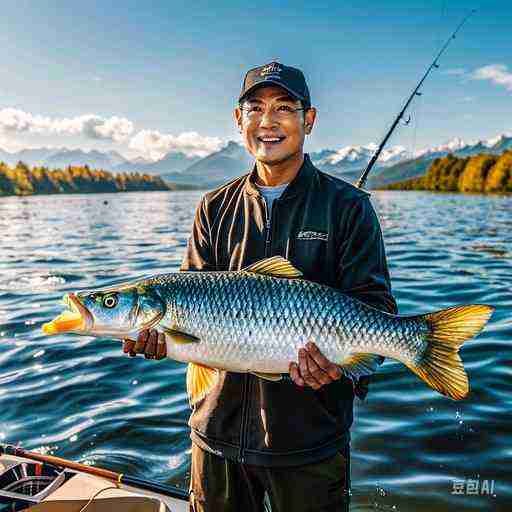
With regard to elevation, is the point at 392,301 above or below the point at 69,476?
above

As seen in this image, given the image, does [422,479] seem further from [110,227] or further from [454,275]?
[110,227]

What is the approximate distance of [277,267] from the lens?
3.85 meters

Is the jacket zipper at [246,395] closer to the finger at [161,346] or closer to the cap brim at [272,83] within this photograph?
the finger at [161,346]

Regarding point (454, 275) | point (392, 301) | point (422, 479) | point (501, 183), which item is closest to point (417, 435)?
point (422, 479)

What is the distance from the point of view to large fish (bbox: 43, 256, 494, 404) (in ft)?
12.2

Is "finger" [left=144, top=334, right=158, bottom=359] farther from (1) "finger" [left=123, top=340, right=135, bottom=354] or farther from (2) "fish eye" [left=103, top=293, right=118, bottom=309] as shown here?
(2) "fish eye" [left=103, top=293, right=118, bottom=309]

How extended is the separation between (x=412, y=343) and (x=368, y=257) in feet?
2.15

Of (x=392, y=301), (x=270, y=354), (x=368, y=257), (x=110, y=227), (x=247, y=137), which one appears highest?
(x=247, y=137)

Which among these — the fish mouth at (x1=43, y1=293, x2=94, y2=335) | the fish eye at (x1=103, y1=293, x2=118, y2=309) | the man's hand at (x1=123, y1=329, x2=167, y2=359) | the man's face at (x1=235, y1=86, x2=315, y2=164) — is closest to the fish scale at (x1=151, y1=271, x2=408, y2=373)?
the man's hand at (x1=123, y1=329, x2=167, y2=359)

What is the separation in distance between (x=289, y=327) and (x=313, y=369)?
12.4 inches

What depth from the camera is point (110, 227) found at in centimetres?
4541

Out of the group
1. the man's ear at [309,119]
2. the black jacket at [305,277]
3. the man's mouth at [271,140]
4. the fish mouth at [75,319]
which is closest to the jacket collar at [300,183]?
the black jacket at [305,277]

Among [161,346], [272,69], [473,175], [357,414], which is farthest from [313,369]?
[473,175]

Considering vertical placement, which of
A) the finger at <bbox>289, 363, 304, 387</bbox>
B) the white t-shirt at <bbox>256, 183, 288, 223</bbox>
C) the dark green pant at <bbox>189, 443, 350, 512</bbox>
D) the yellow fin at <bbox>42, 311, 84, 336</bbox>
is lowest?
the dark green pant at <bbox>189, 443, 350, 512</bbox>
